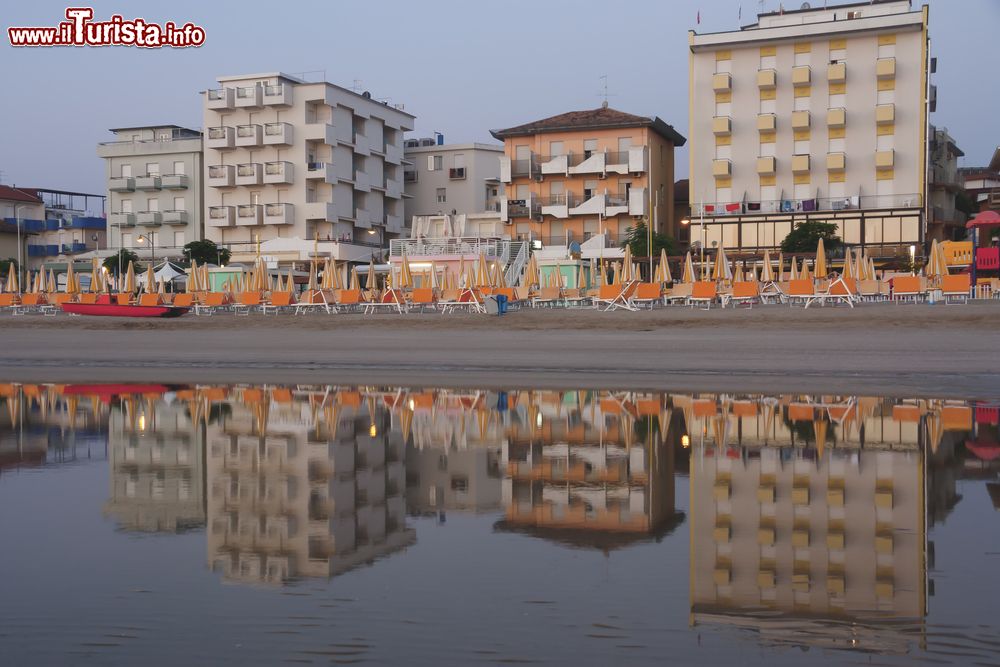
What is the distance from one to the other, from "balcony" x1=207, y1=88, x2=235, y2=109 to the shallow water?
59822mm

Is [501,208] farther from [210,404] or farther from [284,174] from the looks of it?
[210,404]

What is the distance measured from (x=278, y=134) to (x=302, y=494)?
62.9m

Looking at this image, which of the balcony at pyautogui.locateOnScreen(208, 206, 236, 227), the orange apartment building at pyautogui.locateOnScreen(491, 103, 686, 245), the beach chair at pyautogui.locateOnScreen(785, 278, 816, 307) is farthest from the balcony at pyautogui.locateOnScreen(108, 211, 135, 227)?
the beach chair at pyautogui.locateOnScreen(785, 278, 816, 307)

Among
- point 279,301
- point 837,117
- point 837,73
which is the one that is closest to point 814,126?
point 837,117

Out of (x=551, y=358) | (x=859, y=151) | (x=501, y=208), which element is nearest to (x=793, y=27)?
(x=859, y=151)

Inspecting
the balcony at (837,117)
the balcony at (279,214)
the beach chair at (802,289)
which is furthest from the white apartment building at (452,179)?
the beach chair at (802,289)

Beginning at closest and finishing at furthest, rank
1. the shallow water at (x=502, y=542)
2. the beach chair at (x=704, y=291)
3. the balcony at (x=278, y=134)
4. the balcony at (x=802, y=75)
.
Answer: the shallow water at (x=502, y=542) < the beach chair at (x=704, y=291) < the balcony at (x=802, y=75) < the balcony at (x=278, y=134)

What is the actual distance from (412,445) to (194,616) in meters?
5.96

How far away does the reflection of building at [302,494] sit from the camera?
6.34 metres

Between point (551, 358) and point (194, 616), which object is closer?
point (194, 616)

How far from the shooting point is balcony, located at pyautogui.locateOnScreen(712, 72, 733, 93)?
62438 mm

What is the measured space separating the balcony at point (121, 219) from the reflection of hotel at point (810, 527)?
68467 millimetres

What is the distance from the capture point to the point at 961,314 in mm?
24156

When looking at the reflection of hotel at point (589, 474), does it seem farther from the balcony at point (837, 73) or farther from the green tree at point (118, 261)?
the green tree at point (118, 261)
